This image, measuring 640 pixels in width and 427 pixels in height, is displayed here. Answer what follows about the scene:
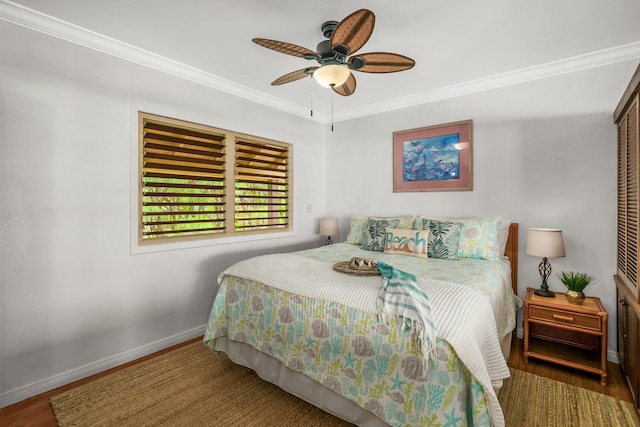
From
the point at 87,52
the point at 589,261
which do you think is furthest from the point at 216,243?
the point at 589,261

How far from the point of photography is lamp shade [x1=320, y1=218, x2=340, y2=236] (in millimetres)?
3994

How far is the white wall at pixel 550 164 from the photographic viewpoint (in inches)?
102

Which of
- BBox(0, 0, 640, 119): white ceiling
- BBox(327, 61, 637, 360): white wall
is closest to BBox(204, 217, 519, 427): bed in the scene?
BBox(327, 61, 637, 360): white wall

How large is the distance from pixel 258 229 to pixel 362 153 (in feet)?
5.63

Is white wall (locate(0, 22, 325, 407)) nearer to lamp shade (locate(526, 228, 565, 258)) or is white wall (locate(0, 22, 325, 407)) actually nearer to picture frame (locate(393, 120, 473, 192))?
picture frame (locate(393, 120, 473, 192))

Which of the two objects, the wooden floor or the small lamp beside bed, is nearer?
the wooden floor

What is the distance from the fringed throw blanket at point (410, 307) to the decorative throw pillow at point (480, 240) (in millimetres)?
1309

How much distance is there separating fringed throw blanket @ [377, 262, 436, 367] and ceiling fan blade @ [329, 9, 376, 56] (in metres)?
1.38

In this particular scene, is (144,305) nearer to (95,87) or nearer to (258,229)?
(258,229)

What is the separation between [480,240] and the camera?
2.76 meters

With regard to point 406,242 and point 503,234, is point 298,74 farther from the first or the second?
point 503,234

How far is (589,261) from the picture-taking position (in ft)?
8.71

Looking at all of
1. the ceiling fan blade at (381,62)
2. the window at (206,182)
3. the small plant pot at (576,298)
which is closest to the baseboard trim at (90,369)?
the window at (206,182)

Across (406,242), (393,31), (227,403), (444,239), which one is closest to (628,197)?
(444,239)
